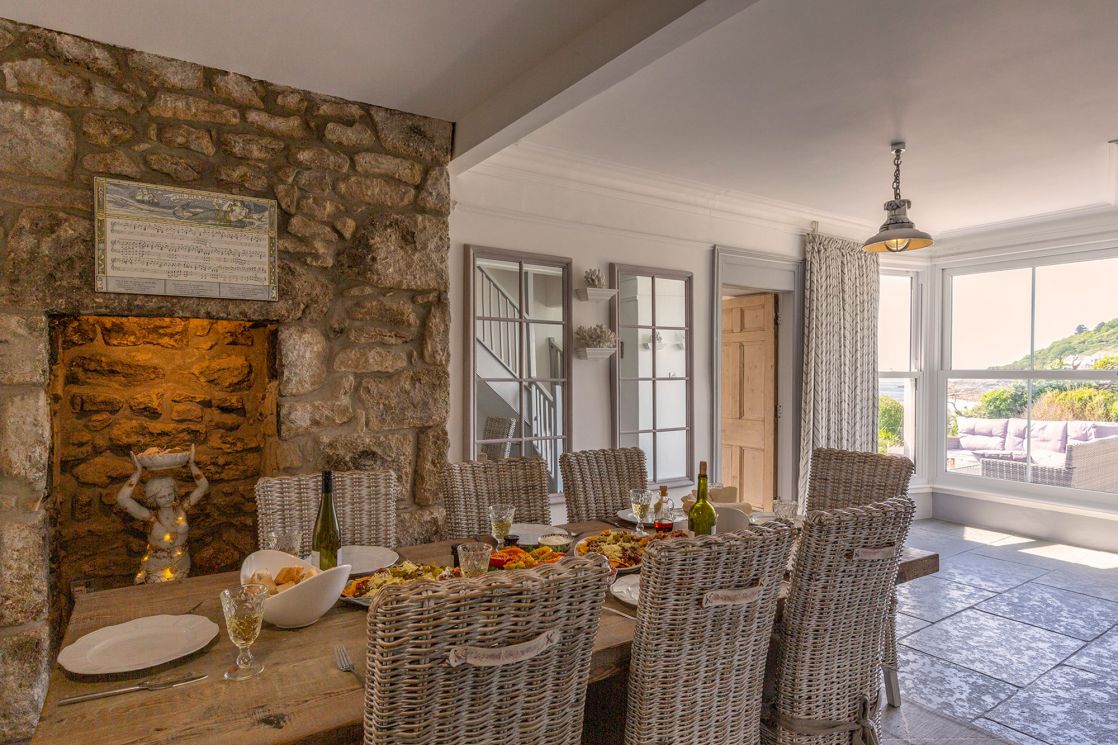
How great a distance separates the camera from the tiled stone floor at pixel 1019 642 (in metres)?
2.65

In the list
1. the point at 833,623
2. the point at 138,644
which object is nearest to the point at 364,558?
the point at 138,644

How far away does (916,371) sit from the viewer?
6.26 meters

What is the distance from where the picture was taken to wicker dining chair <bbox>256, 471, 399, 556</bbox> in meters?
2.10

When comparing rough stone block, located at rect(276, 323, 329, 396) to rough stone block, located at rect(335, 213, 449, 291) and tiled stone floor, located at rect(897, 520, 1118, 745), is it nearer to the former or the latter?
rough stone block, located at rect(335, 213, 449, 291)

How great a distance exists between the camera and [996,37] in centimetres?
238

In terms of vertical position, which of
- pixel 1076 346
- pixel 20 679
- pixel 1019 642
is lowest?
pixel 1019 642

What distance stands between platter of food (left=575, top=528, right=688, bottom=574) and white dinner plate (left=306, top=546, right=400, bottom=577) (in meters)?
0.57

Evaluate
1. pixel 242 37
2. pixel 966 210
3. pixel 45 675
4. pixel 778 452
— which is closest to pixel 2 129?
pixel 242 37

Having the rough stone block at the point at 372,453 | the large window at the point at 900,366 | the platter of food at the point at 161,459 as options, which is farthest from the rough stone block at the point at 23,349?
the large window at the point at 900,366

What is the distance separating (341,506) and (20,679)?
45.8 inches

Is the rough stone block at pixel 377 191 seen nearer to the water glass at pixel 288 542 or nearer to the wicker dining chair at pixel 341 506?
the wicker dining chair at pixel 341 506

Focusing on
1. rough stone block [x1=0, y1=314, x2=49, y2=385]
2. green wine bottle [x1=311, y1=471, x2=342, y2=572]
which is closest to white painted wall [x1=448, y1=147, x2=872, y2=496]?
green wine bottle [x1=311, y1=471, x2=342, y2=572]

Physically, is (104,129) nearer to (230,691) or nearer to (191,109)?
(191,109)

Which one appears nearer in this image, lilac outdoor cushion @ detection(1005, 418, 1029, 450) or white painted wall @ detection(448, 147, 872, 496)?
white painted wall @ detection(448, 147, 872, 496)
